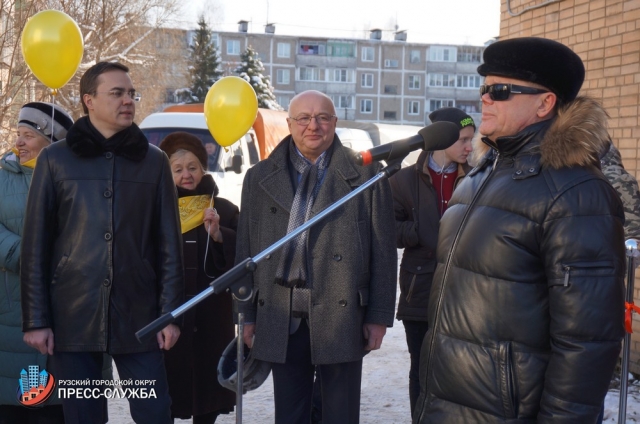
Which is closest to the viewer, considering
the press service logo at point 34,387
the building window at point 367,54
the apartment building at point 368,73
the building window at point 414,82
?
the press service logo at point 34,387

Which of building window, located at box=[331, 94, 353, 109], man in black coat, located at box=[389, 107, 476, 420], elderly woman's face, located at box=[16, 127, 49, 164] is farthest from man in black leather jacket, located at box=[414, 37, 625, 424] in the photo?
building window, located at box=[331, 94, 353, 109]

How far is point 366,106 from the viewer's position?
86812mm

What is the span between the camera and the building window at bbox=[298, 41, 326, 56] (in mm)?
86125

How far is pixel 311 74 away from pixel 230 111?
81587 mm

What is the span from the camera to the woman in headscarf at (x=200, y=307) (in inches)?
194

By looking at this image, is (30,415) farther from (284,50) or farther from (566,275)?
(284,50)

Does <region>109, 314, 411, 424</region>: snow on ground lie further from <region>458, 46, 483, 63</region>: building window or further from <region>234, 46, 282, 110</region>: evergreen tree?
<region>458, 46, 483, 63</region>: building window

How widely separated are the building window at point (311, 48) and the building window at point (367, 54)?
433cm

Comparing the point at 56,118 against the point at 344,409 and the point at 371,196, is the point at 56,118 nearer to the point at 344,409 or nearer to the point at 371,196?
the point at 371,196

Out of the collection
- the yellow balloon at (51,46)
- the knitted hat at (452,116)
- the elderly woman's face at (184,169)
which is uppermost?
the yellow balloon at (51,46)

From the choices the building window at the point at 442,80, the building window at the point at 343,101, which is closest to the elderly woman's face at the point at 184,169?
the building window at the point at 343,101

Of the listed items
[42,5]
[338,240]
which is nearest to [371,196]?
[338,240]

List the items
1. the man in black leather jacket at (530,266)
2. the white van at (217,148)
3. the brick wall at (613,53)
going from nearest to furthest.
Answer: the man in black leather jacket at (530,266), the brick wall at (613,53), the white van at (217,148)

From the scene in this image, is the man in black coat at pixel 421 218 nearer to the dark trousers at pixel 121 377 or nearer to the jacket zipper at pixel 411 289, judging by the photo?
the jacket zipper at pixel 411 289
